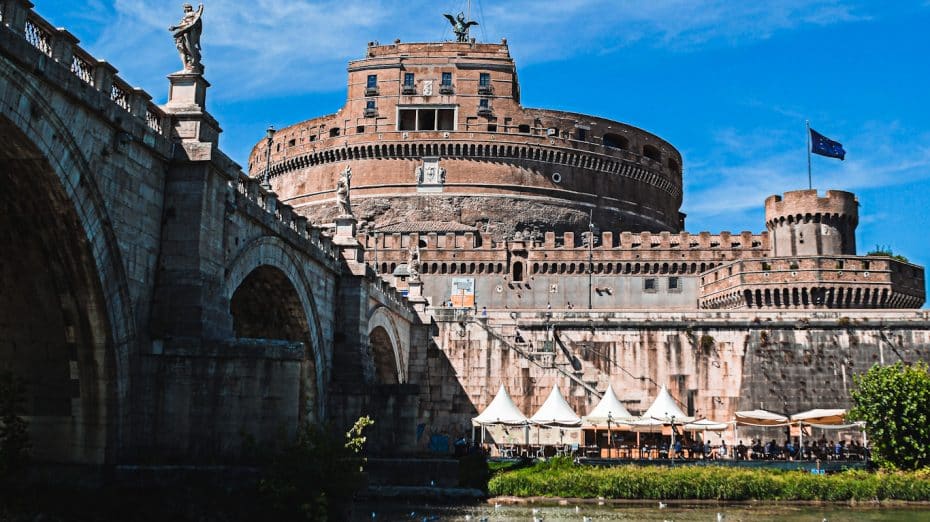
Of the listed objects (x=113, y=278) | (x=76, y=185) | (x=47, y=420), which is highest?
(x=76, y=185)

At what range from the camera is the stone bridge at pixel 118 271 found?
52.9ft

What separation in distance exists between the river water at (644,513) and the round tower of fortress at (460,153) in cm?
4903

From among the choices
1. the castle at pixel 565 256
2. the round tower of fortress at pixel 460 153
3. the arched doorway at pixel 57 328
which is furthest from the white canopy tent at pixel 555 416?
the round tower of fortress at pixel 460 153

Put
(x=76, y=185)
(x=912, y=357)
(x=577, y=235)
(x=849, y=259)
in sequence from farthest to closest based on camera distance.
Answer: (x=577, y=235) < (x=849, y=259) < (x=912, y=357) < (x=76, y=185)

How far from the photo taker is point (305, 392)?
99.1ft

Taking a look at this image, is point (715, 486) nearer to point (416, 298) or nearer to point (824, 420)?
point (824, 420)

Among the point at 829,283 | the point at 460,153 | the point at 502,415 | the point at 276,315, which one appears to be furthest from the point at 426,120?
the point at 276,315

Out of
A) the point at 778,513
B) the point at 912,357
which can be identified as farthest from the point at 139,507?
the point at 912,357

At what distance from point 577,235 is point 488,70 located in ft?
50.5

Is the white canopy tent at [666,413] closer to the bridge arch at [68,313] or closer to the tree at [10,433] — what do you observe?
the bridge arch at [68,313]

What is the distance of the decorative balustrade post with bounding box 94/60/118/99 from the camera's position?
56.8 feet

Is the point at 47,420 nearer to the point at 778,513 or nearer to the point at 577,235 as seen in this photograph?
the point at 778,513

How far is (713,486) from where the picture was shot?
31578mm

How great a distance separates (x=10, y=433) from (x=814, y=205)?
181ft
